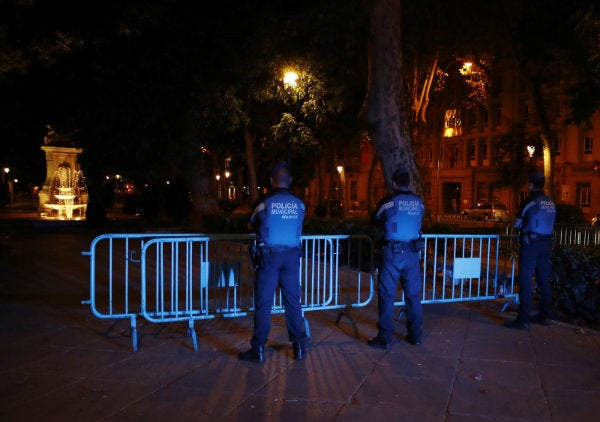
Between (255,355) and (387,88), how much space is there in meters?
7.52

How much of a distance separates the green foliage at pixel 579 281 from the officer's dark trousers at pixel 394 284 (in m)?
2.49

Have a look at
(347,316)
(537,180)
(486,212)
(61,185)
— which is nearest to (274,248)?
(347,316)

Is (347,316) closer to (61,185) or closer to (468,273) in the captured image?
(468,273)

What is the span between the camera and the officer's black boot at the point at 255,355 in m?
5.84

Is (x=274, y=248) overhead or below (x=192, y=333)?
overhead

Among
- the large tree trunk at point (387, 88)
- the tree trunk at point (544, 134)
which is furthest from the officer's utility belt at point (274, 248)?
the tree trunk at point (544, 134)

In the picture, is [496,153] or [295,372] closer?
[295,372]

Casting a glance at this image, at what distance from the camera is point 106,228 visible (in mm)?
26484

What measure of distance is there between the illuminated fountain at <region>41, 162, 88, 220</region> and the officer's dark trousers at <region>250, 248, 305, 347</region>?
85.0 ft

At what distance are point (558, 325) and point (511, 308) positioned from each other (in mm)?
1135

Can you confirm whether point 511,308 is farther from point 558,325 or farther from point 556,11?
point 556,11

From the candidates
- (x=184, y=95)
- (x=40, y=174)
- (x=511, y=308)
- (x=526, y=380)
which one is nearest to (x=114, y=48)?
(x=184, y=95)

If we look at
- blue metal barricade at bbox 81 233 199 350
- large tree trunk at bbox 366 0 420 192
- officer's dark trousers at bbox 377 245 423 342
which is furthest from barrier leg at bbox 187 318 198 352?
large tree trunk at bbox 366 0 420 192

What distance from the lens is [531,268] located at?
7.26 meters
